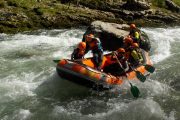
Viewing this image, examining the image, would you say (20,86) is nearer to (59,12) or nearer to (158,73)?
(158,73)

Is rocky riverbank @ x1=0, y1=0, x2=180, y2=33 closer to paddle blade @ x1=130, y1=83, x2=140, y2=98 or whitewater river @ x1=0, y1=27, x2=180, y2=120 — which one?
whitewater river @ x1=0, y1=27, x2=180, y2=120

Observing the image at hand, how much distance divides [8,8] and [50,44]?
15.6 feet

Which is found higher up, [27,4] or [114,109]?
[27,4]

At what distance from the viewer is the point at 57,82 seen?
15.5m

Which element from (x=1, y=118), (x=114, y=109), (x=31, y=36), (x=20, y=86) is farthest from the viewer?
(x=31, y=36)

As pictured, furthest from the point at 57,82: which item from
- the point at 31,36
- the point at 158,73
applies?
the point at 31,36

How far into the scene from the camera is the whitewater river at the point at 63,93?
1316cm

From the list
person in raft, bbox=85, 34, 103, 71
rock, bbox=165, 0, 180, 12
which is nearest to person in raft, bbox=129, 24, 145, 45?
person in raft, bbox=85, 34, 103, 71

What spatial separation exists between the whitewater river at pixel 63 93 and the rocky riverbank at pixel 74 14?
2874mm

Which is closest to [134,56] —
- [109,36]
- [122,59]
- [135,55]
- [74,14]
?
[135,55]

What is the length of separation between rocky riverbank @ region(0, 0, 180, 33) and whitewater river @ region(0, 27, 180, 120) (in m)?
2.87

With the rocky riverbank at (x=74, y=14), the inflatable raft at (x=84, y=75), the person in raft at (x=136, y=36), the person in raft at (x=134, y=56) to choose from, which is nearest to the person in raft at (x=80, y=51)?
the inflatable raft at (x=84, y=75)

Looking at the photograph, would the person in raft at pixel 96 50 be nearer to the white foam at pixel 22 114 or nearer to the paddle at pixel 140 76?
the paddle at pixel 140 76

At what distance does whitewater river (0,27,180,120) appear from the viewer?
13156 millimetres
